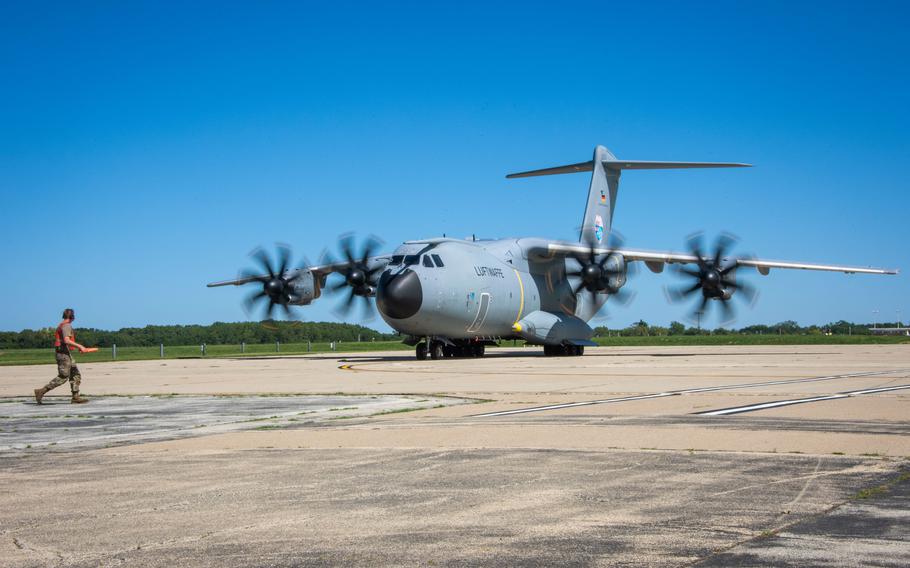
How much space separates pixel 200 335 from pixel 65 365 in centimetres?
7584

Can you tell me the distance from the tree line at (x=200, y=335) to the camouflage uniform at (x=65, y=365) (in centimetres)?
6048

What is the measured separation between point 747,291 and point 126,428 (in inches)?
1312

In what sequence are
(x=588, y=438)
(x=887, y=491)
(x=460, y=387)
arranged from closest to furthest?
(x=887, y=491)
(x=588, y=438)
(x=460, y=387)

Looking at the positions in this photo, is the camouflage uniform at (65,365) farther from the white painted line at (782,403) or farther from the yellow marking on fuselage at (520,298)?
the yellow marking on fuselage at (520,298)

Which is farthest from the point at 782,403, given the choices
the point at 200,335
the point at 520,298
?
the point at 200,335

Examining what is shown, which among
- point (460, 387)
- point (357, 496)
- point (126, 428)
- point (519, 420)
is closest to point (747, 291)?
point (460, 387)

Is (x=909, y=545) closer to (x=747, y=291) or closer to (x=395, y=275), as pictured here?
(x=395, y=275)

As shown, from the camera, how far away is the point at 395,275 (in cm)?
3506

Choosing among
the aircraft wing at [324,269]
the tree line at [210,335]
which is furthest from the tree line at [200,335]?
the aircraft wing at [324,269]

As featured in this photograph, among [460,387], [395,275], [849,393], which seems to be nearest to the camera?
[849,393]

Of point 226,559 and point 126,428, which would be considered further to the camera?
point 126,428

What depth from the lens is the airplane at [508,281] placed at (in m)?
36.2

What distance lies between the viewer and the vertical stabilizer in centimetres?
4744

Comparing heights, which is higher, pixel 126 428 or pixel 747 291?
pixel 747 291
